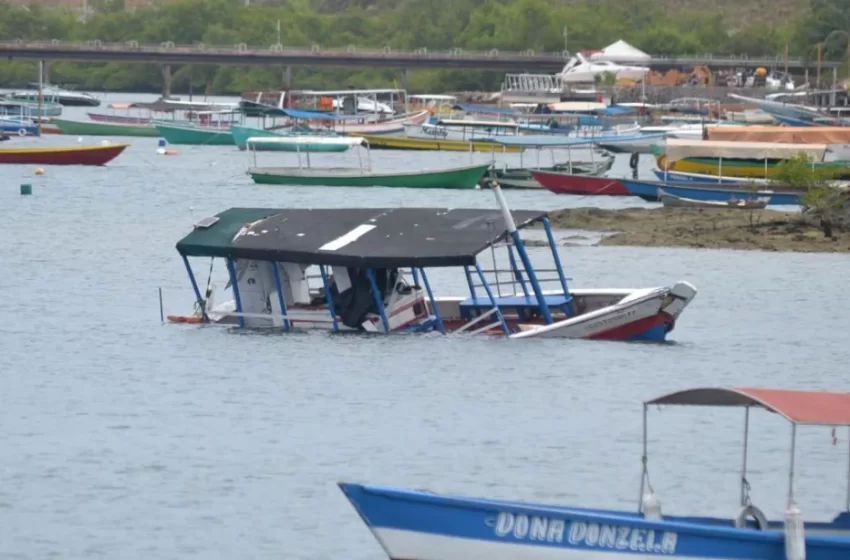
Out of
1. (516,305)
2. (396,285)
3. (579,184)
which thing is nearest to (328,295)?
(396,285)

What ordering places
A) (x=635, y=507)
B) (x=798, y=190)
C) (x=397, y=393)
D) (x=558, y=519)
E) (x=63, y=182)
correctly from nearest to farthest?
(x=558, y=519) → (x=635, y=507) → (x=397, y=393) → (x=798, y=190) → (x=63, y=182)

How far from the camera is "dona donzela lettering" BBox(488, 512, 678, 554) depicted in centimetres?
1411

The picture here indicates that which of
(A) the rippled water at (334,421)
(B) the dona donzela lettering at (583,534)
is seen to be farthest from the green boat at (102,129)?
(B) the dona donzela lettering at (583,534)

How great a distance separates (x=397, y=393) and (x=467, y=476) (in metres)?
5.15

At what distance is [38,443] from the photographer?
2275 cm

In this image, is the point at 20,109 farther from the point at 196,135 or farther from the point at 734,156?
the point at 734,156

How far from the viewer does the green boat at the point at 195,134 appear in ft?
380

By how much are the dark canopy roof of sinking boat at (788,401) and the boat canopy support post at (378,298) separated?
1371 cm

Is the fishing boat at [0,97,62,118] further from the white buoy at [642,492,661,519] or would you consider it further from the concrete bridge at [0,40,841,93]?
the white buoy at [642,492,661,519]

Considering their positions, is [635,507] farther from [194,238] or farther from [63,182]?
[63,182]

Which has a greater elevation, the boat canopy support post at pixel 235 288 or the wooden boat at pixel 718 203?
the boat canopy support post at pixel 235 288

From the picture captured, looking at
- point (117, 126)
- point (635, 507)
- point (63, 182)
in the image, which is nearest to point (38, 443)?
point (635, 507)

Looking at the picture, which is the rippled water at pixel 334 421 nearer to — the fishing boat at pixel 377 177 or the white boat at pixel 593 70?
the fishing boat at pixel 377 177

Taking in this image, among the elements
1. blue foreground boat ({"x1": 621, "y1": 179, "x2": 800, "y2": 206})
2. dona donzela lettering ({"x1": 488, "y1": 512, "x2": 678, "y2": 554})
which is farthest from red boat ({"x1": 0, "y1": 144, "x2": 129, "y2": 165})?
dona donzela lettering ({"x1": 488, "y1": 512, "x2": 678, "y2": 554})
